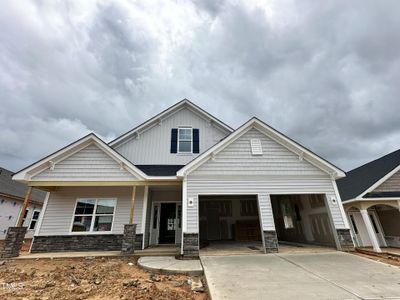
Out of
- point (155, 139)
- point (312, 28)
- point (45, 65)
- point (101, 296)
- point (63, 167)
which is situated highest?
point (312, 28)

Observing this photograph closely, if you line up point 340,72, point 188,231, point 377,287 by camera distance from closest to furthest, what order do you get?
point 377,287 → point 188,231 → point 340,72

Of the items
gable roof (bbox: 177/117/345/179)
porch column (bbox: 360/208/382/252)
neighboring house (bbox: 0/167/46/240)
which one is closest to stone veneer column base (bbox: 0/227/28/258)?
gable roof (bbox: 177/117/345/179)

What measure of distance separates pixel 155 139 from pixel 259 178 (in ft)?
22.0

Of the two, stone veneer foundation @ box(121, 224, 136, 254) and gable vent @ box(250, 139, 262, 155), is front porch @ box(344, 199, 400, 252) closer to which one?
gable vent @ box(250, 139, 262, 155)

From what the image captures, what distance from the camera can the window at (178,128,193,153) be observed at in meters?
11.0

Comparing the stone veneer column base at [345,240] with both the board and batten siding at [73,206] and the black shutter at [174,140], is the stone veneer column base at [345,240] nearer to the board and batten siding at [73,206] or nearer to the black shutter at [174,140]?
the board and batten siding at [73,206]

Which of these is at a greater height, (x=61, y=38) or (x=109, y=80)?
(x=109, y=80)

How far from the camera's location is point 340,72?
13703mm

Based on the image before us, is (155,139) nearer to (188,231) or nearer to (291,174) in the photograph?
(188,231)

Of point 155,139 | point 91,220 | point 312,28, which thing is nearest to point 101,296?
point 91,220

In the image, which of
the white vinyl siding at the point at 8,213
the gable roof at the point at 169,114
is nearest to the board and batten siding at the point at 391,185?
the gable roof at the point at 169,114

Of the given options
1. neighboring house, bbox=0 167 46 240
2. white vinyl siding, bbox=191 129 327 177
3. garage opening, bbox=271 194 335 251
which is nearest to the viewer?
white vinyl siding, bbox=191 129 327 177

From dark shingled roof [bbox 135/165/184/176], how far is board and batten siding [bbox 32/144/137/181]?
3.58 ft

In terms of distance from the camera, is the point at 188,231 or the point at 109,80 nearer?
the point at 188,231
